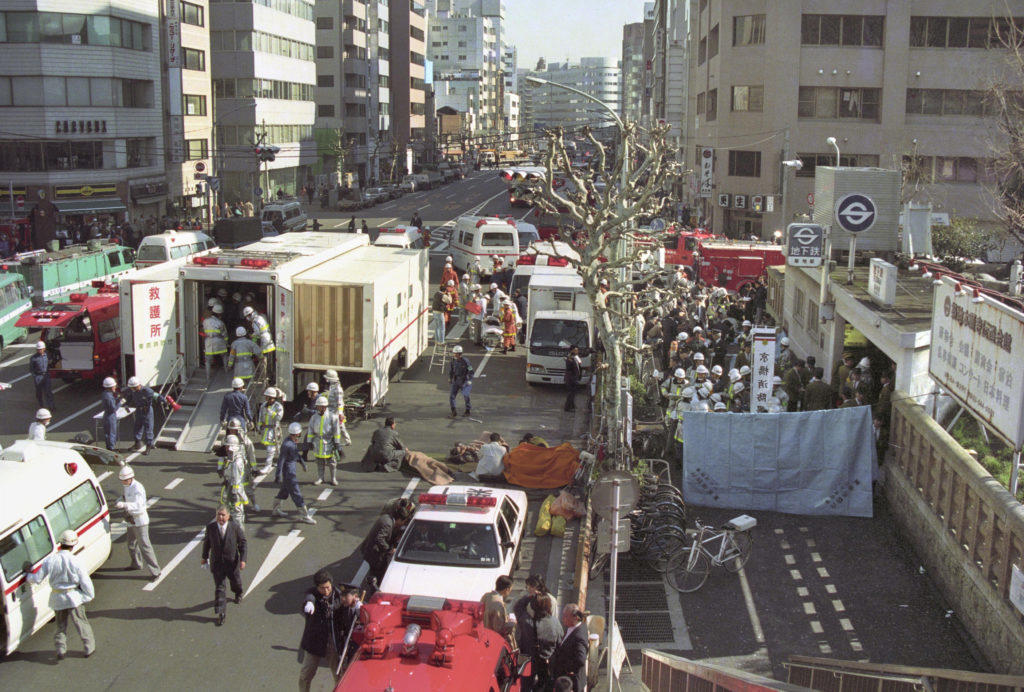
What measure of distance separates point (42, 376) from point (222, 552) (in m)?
10.5

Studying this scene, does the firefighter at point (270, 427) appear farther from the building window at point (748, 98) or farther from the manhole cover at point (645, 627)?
the building window at point (748, 98)

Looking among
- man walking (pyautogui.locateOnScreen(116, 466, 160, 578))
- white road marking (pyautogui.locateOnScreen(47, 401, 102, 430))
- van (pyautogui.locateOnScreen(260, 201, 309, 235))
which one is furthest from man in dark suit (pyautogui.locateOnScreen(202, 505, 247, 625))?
van (pyautogui.locateOnScreen(260, 201, 309, 235))

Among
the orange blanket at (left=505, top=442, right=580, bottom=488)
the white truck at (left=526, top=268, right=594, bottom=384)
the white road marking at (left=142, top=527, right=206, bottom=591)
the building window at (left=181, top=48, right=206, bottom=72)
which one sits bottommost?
the white road marking at (left=142, top=527, right=206, bottom=591)

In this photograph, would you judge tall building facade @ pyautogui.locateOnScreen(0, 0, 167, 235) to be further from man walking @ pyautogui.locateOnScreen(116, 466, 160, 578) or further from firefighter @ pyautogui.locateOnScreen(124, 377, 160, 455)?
man walking @ pyautogui.locateOnScreen(116, 466, 160, 578)

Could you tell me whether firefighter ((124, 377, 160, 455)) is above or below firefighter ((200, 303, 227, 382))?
below

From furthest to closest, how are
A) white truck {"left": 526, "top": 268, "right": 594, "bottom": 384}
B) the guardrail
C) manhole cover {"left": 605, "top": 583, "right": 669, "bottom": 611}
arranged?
white truck {"left": 526, "top": 268, "right": 594, "bottom": 384} → manhole cover {"left": 605, "top": 583, "right": 669, "bottom": 611} → the guardrail

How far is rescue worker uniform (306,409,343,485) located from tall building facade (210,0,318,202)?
49616 millimetres

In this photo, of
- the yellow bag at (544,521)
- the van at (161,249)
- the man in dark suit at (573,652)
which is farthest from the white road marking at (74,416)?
the man in dark suit at (573,652)

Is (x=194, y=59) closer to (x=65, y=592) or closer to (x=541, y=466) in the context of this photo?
(x=541, y=466)

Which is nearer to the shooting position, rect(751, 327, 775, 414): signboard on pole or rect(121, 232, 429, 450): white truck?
rect(751, 327, 775, 414): signboard on pole

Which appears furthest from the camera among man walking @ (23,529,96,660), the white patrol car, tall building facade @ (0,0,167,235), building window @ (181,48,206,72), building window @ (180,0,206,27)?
building window @ (181,48,206,72)

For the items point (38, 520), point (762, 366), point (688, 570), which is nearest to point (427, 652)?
point (688, 570)

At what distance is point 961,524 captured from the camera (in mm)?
12680

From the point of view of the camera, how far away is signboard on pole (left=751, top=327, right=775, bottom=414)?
17609mm
